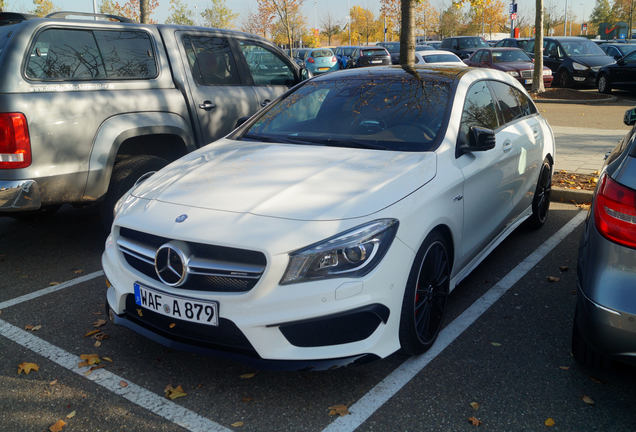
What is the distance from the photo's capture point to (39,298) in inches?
177

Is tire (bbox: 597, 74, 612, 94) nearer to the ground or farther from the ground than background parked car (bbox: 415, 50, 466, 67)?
nearer to the ground

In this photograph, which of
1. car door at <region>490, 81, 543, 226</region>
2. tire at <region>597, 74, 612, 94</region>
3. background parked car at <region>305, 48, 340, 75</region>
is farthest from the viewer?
background parked car at <region>305, 48, 340, 75</region>

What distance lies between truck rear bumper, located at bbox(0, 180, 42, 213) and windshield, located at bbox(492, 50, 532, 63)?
61.3ft

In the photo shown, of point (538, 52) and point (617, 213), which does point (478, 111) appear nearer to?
point (617, 213)

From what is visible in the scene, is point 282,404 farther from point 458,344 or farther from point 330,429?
point 458,344

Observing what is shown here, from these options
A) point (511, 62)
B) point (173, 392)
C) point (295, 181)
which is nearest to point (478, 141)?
point (295, 181)

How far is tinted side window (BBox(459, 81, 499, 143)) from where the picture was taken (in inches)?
164

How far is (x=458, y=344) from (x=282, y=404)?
1.19m

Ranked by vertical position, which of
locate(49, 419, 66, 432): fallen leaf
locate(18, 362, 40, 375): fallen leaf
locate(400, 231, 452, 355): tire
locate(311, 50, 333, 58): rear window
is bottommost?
locate(49, 419, 66, 432): fallen leaf

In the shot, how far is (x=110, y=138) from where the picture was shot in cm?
511

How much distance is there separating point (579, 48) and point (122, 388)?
2226 cm

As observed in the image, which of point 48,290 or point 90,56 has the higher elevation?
point 90,56

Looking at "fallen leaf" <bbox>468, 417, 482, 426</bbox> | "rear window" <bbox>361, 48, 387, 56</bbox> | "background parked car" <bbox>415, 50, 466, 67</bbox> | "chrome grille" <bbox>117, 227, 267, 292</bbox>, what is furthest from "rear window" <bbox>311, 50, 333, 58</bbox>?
"fallen leaf" <bbox>468, 417, 482, 426</bbox>

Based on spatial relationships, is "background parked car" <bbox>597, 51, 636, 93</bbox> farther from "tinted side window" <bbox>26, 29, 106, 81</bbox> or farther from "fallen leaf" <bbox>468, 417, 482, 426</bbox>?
"fallen leaf" <bbox>468, 417, 482, 426</bbox>
